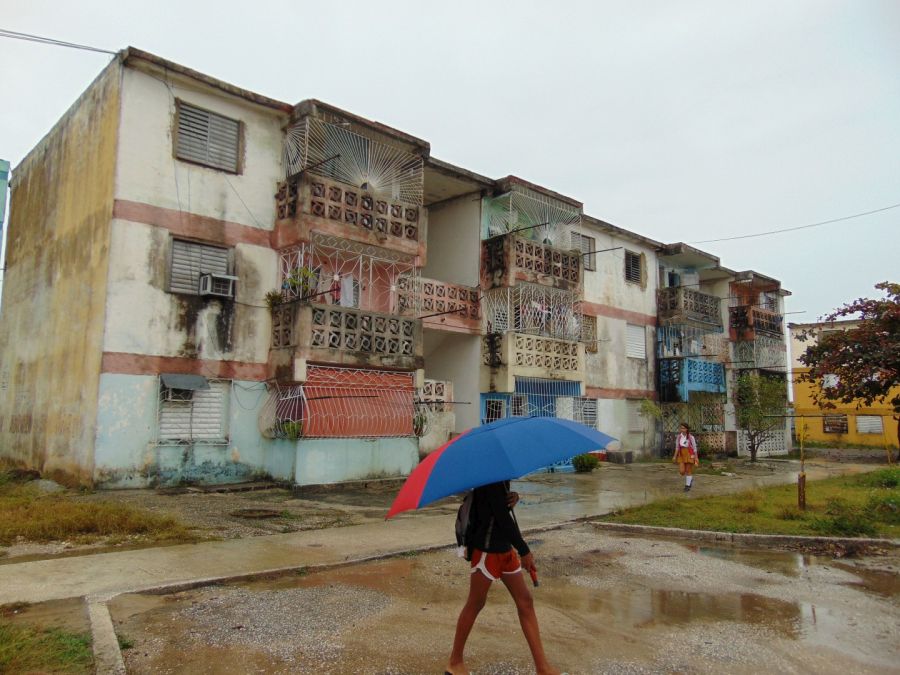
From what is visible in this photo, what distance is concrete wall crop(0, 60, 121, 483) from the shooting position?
48.3 feet

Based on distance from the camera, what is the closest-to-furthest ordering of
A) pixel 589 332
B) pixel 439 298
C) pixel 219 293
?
pixel 219 293 < pixel 439 298 < pixel 589 332

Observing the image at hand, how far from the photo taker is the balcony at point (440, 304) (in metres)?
19.6

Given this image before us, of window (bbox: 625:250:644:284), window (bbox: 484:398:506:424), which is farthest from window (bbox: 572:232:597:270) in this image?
window (bbox: 484:398:506:424)

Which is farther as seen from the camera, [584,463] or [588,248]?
[588,248]

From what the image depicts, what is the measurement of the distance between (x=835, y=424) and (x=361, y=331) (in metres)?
35.9

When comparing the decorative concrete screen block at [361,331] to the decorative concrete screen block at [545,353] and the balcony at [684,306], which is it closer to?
the decorative concrete screen block at [545,353]

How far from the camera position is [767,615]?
20.9ft

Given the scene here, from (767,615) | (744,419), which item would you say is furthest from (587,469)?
(767,615)

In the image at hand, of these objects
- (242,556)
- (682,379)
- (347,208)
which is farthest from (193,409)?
(682,379)

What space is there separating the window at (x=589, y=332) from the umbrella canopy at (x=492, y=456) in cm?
2133

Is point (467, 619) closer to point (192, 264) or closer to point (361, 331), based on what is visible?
point (361, 331)

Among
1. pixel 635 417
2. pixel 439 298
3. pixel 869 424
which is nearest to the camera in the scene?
pixel 439 298

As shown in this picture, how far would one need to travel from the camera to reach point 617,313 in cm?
2730

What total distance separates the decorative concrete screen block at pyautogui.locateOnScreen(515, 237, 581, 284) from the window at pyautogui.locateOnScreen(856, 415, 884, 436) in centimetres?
2711
